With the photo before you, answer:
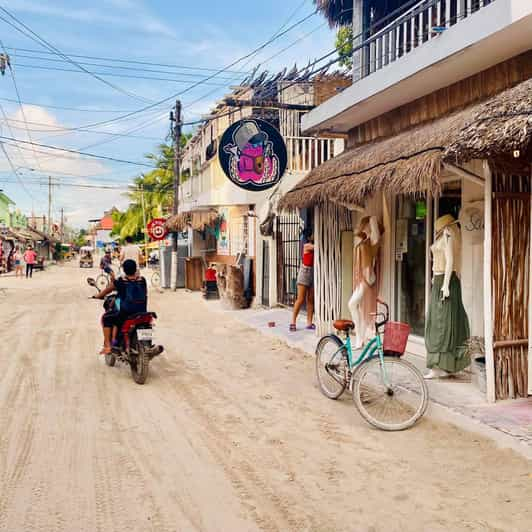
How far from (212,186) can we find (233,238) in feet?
13.7

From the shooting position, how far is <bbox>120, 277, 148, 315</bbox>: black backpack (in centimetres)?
805

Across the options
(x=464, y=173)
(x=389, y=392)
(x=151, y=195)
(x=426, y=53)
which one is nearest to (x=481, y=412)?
(x=389, y=392)

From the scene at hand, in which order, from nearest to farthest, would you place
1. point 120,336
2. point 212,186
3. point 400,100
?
1. point 120,336
2. point 400,100
3. point 212,186

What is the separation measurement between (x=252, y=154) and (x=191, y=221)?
33.6 ft

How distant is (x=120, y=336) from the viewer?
8195 millimetres

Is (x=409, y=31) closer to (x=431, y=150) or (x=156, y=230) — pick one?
(x=431, y=150)

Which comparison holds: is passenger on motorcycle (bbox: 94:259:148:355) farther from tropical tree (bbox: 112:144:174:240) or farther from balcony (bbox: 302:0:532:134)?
tropical tree (bbox: 112:144:174:240)

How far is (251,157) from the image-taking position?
12867mm

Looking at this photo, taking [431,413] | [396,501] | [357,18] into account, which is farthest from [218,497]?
[357,18]

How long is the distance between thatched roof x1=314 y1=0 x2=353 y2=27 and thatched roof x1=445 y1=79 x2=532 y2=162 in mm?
6641

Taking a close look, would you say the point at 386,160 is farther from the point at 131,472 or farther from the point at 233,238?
the point at 233,238

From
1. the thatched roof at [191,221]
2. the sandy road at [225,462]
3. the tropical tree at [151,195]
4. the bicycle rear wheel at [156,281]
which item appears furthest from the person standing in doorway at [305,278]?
the tropical tree at [151,195]

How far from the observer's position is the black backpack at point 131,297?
805 cm

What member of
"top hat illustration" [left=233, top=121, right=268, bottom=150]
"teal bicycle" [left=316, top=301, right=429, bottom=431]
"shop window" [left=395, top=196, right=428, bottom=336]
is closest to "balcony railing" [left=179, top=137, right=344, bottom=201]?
"top hat illustration" [left=233, top=121, right=268, bottom=150]
